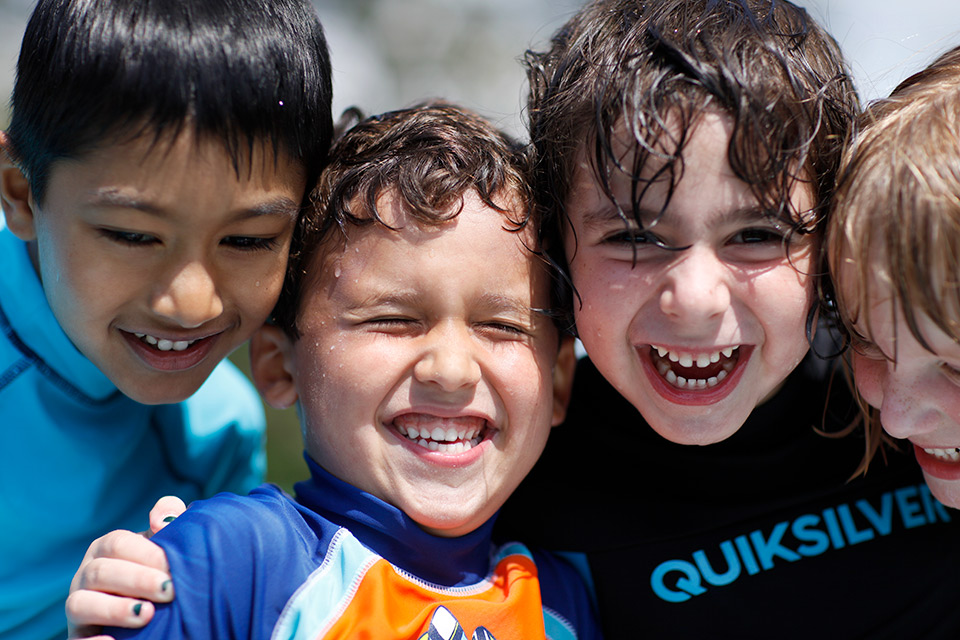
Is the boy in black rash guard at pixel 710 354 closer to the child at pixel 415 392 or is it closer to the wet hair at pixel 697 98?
the wet hair at pixel 697 98

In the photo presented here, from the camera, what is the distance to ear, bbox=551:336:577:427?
6.39 feet

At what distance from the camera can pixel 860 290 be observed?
61.4 inches

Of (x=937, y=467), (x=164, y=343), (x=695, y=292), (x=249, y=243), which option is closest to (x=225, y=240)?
(x=249, y=243)

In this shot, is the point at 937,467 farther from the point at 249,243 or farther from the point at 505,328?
the point at 249,243

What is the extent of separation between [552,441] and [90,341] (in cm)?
102

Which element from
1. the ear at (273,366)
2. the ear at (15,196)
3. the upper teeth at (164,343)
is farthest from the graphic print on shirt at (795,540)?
the ear at (15,196)

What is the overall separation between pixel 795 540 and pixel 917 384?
1.64 feet

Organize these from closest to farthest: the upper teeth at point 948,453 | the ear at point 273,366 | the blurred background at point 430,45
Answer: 1. the upper teeth at point 948,453
2. the ear at point 273,366
3. the blurred background at point 430,45

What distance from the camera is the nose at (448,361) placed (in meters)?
1.65

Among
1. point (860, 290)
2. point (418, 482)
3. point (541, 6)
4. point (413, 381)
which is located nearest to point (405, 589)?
point (418, 482)

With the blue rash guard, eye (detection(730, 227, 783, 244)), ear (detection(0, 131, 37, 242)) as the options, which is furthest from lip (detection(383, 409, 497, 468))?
ear (detection(0, 131, 37, 242))

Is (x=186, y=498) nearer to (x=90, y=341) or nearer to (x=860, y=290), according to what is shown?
(x=90, y=341)

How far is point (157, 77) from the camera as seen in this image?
60.7 inches

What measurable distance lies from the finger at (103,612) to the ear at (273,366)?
53cm
